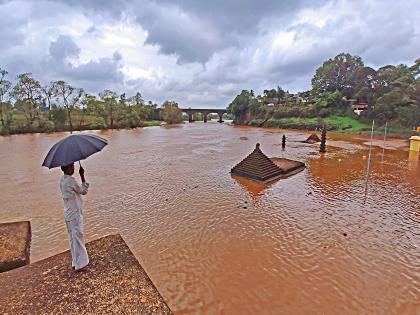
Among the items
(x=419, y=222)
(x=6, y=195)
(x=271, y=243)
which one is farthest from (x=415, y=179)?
(x=6, y=195)

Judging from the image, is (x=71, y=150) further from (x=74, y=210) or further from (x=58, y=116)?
(x=58, y=116)

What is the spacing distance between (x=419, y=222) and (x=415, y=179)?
21.6ft

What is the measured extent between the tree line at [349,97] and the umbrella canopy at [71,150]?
41193mm

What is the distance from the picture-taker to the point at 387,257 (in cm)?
546

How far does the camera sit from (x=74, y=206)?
380cm

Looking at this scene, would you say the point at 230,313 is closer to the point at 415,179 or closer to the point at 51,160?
the point at 51,160

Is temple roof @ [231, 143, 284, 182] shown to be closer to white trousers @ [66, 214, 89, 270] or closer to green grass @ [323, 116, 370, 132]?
white trousers @ [66, 214, 89, 270]

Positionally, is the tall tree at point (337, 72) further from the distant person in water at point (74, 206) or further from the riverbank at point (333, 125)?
the distant person in water at point (74, 206)

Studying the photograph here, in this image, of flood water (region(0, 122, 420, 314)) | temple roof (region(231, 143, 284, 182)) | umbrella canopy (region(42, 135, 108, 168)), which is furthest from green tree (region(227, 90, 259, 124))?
umbrella canopy (region(42, 135, 108, 168))

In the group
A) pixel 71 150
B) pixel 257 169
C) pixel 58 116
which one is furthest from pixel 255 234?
pixel 58 116

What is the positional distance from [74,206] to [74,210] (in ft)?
0.21

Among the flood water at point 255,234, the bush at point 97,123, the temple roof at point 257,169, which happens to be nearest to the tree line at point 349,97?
the flood water at point 255,234

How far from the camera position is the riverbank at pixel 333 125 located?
34.4m

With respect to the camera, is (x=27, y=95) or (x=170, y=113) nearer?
(x=27, y=95)
